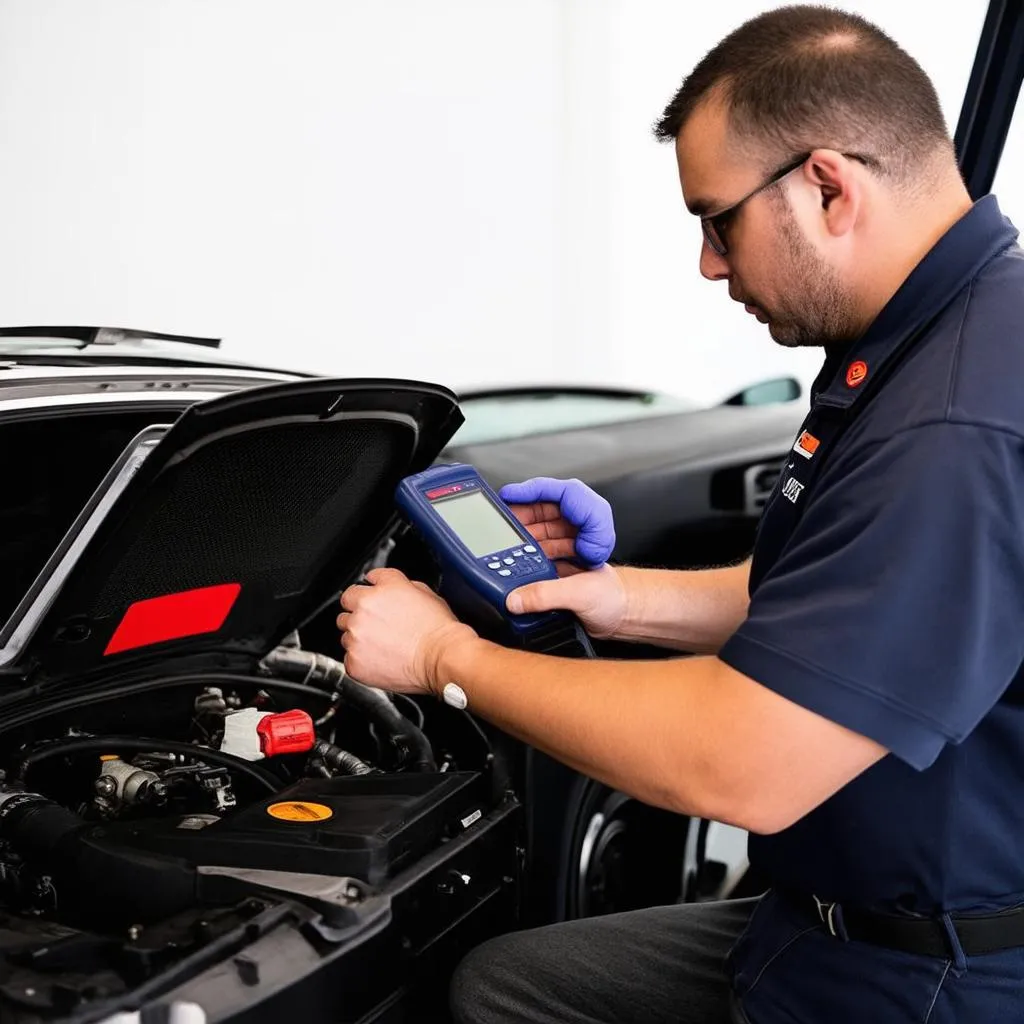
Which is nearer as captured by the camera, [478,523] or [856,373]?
[856,373]

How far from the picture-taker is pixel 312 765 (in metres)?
1.66

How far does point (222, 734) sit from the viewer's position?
5.55ft

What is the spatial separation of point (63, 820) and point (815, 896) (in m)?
0.83

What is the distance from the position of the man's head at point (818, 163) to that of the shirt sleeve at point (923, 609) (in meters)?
0.28

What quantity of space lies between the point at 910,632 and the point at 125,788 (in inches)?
37.8

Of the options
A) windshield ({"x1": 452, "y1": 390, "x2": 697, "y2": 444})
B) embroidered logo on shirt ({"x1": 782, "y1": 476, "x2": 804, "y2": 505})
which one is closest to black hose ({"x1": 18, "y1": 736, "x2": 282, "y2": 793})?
embroidered logo on shirt ({"x1": 782, "y1": 476, "x2": 804, "y2": 505})

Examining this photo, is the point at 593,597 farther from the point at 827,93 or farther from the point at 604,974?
the point at 827,93

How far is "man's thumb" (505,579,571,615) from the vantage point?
1411 millimetres

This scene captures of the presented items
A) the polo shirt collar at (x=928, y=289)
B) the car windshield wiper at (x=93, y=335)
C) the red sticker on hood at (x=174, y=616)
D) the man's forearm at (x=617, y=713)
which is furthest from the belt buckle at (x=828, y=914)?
the car windshield wiper at (x=93, y=335)

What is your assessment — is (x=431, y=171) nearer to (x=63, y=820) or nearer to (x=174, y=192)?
(x=174, y=192)

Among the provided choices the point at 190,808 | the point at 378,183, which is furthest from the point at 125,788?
the point at 378,183

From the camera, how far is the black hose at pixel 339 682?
1815mm

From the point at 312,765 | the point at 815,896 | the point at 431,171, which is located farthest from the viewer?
the point at 431,171

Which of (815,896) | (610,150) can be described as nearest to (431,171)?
(610,150)
